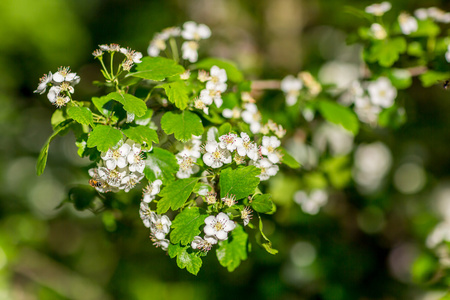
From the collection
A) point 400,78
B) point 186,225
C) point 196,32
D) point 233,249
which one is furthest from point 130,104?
point 400,78

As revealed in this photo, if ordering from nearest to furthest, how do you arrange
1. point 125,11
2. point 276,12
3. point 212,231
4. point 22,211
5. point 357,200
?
1. point 212,231
2. point 357,200
3. point 22,211
4. point 276,12
5. point 125,11

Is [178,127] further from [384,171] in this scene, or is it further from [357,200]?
[384,171]

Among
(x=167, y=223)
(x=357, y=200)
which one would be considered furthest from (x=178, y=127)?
(x=357, y=200)

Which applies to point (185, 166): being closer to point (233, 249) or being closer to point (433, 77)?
point (233, 249)

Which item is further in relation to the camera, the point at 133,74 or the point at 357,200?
the point at 357,200

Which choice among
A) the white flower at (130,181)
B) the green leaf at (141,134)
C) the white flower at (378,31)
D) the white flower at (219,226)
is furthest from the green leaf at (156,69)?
the white flower at (378,31)

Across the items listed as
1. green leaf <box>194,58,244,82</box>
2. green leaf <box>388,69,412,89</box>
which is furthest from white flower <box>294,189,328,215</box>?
green leaf <box>194,58,244,82</box>

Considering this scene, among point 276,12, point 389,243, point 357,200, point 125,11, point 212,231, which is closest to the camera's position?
point 212,231

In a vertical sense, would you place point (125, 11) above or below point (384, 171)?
above
